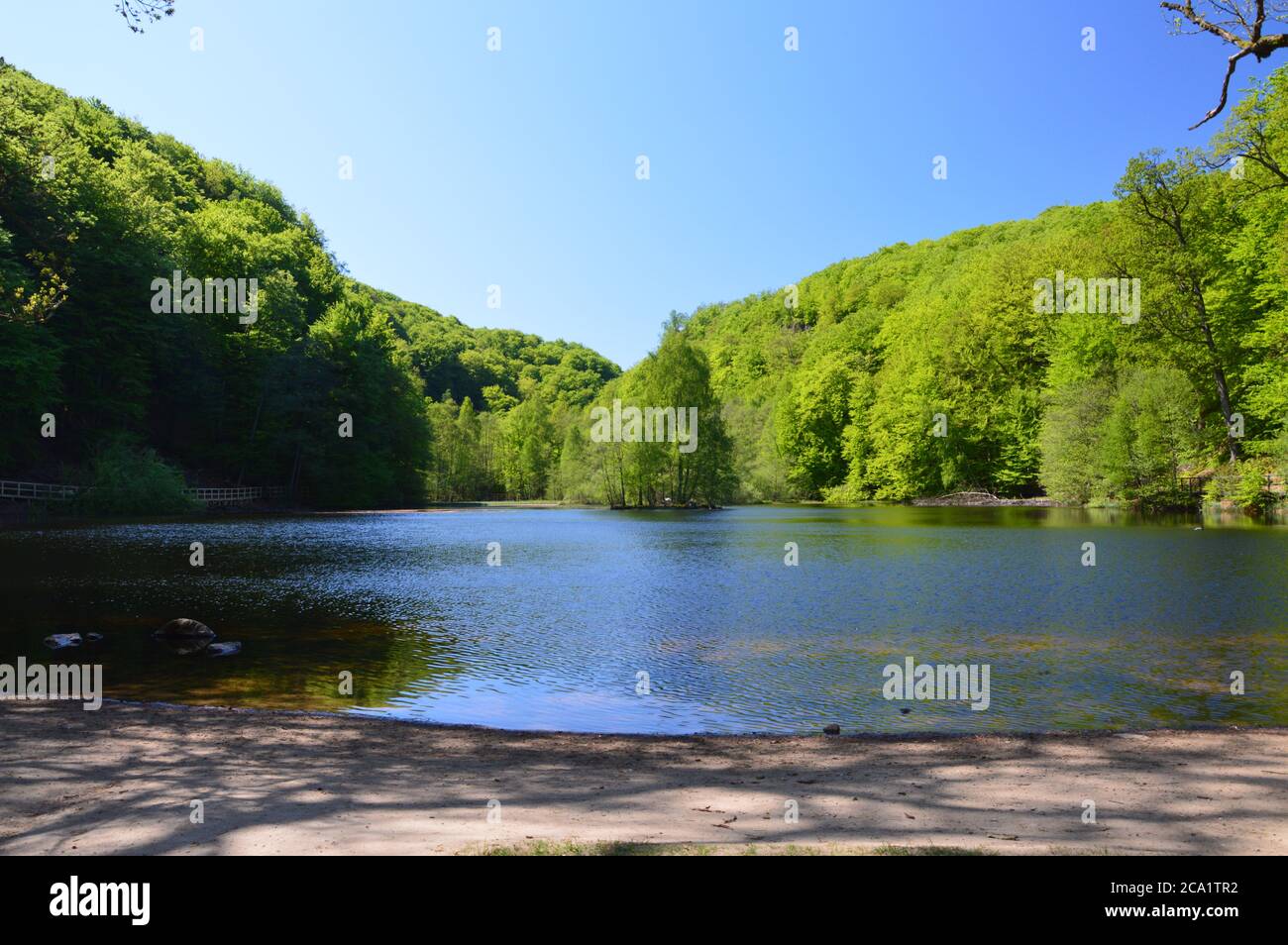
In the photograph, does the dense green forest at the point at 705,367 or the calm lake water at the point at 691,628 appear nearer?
the calm lake water at the point at 691,628

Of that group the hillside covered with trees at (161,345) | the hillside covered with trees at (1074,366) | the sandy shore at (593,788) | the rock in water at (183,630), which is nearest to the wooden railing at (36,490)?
the hillside covered with trees at (161,345)

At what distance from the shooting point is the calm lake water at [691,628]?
12.1m

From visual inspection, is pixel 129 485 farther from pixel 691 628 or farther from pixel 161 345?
pixel 691 628

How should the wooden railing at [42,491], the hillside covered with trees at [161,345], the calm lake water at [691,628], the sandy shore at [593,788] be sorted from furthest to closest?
the hillside covered with trees at [161,345], the wooden railing at [42,491], the calm lake water at [691,628], the sandy shore at [593,788]

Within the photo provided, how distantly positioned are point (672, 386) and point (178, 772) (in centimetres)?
7290

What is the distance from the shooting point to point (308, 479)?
78.4 metres

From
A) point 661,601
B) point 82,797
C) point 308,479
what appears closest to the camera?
point 82,797

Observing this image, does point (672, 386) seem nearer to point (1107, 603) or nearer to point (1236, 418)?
point (1236, 418)

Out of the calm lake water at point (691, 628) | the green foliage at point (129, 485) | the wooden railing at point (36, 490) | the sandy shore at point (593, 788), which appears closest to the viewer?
the sandy shore at point (593, 788)

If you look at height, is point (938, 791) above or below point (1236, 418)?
below

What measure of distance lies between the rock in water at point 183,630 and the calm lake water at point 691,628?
0.62 metres

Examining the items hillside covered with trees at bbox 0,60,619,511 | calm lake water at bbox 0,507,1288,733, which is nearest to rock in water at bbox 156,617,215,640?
calm lake water at bbox 0,507,1288,733

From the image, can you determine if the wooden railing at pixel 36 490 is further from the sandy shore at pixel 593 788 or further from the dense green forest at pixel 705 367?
the sandy shore at pixel 593 788

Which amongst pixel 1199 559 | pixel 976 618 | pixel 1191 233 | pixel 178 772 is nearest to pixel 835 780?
pixel 178 772
